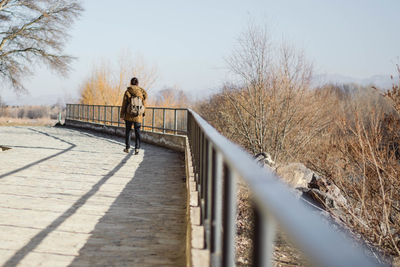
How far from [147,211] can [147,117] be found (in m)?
13.0

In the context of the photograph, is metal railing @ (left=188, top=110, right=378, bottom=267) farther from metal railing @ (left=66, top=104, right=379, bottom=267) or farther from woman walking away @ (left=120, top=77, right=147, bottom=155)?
woman walking away @ (left=120, top=77, right=147, bottom=155)

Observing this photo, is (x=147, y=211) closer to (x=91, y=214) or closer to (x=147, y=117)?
(x=91, y=214)

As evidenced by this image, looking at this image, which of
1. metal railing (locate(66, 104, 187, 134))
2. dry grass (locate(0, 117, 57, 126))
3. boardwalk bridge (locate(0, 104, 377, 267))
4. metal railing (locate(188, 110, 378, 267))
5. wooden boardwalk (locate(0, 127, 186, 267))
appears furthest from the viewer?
dry grass (locate(0, 117, 57, 126))

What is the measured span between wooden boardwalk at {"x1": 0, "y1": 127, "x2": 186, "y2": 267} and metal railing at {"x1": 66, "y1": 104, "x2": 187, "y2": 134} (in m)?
4.80

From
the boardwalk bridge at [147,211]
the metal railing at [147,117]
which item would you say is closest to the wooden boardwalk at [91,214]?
the boardwalk bridge at [147,211]

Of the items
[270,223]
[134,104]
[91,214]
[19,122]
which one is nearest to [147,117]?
[134,104]

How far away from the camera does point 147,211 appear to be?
6266mm

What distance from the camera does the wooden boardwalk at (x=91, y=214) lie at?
14.3ft

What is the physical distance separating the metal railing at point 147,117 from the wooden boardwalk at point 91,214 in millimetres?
4804

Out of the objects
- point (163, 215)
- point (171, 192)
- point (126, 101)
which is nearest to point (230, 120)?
point (126, 101)

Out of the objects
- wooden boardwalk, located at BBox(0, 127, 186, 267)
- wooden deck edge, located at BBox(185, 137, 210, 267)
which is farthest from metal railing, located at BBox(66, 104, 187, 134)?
wooden deck edge, located at BBox(185, 137, 210, 267)

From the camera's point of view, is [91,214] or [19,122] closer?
[91,214]

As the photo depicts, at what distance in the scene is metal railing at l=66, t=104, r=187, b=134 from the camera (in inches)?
610

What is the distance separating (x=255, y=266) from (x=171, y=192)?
257 inches
